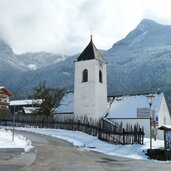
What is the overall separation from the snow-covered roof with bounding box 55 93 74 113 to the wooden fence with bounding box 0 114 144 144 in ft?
35.5

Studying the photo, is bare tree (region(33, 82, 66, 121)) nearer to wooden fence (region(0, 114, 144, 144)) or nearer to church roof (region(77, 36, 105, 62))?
church roof (region(77, 36, 105, 62))

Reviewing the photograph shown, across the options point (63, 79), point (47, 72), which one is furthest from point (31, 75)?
point (63, 79)

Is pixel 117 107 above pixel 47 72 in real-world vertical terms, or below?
below

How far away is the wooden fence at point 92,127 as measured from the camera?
30.5m

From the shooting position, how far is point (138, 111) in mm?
51844

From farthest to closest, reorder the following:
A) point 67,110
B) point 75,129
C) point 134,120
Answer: point 67,110 → point 134,120 → point 75,129

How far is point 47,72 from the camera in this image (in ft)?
616

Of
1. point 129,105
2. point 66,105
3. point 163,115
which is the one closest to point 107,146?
point 129,105

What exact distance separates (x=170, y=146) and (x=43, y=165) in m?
11.1

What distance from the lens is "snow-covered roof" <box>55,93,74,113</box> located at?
58.2 meters

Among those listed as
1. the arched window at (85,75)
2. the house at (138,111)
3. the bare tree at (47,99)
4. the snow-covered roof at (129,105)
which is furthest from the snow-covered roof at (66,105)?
the snow-covered roof at (129,105)

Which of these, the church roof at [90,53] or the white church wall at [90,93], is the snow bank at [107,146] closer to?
the white church wall at [90,93]

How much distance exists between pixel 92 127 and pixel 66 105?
80.8 ft

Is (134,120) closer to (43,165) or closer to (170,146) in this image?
(170,146)
